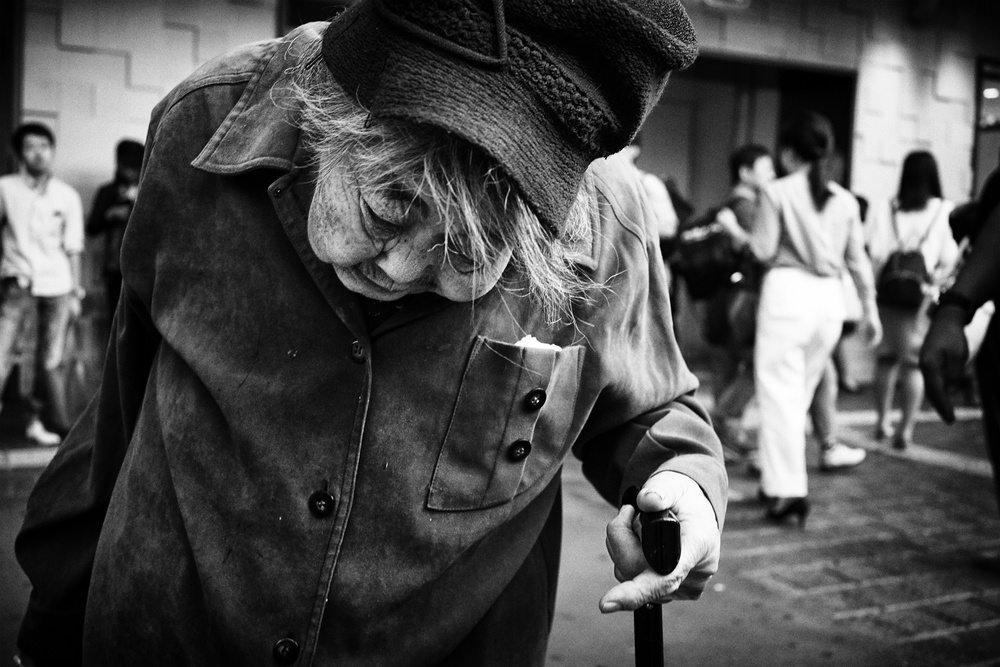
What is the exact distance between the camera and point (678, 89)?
1147cm

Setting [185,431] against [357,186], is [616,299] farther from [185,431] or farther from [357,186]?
[185,431]

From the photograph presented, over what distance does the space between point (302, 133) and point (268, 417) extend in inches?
16.7

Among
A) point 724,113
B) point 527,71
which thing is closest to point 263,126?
point 527,71

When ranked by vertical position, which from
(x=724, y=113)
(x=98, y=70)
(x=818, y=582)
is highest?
(x=98, y=70)

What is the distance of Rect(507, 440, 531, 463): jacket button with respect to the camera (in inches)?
59.7

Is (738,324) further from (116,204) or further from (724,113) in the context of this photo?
(724,113)

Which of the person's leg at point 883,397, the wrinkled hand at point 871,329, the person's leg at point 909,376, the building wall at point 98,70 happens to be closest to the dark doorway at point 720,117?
the person's leg at point 883,397

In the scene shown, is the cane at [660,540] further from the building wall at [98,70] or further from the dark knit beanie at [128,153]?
the building wall at [98,70]

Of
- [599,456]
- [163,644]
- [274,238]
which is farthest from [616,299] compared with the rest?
[163,644]

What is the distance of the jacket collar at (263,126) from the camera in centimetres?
144

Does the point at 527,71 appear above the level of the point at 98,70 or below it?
above

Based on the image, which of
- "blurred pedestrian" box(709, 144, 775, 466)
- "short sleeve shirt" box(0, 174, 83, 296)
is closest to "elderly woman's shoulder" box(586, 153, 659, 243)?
"blurred pedestrian" box(709, 144, 775, 466)

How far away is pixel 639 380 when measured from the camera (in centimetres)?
161

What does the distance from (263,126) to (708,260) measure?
574 centimetres
